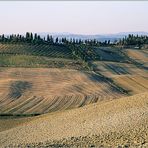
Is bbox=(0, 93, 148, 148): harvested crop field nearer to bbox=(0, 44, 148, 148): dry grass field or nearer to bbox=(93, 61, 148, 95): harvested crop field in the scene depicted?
bbox=(0, 44, 148, 148): dry grass field

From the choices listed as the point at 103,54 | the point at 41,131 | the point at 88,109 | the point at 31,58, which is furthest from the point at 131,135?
the point at 103,54

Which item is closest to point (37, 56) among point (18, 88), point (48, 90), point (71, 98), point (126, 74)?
point (126, 74)

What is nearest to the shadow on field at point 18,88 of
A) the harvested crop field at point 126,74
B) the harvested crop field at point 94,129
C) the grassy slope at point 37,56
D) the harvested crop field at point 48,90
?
the harvested crop field at point 48,90

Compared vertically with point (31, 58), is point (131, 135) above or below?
above

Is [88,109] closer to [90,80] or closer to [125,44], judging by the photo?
[90,80]

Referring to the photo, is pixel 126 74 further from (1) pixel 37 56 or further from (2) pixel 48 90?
(2) pixel 48 90

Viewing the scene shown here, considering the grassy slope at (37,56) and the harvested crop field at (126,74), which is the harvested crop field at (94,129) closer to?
the harvested crop field at (126,74)
